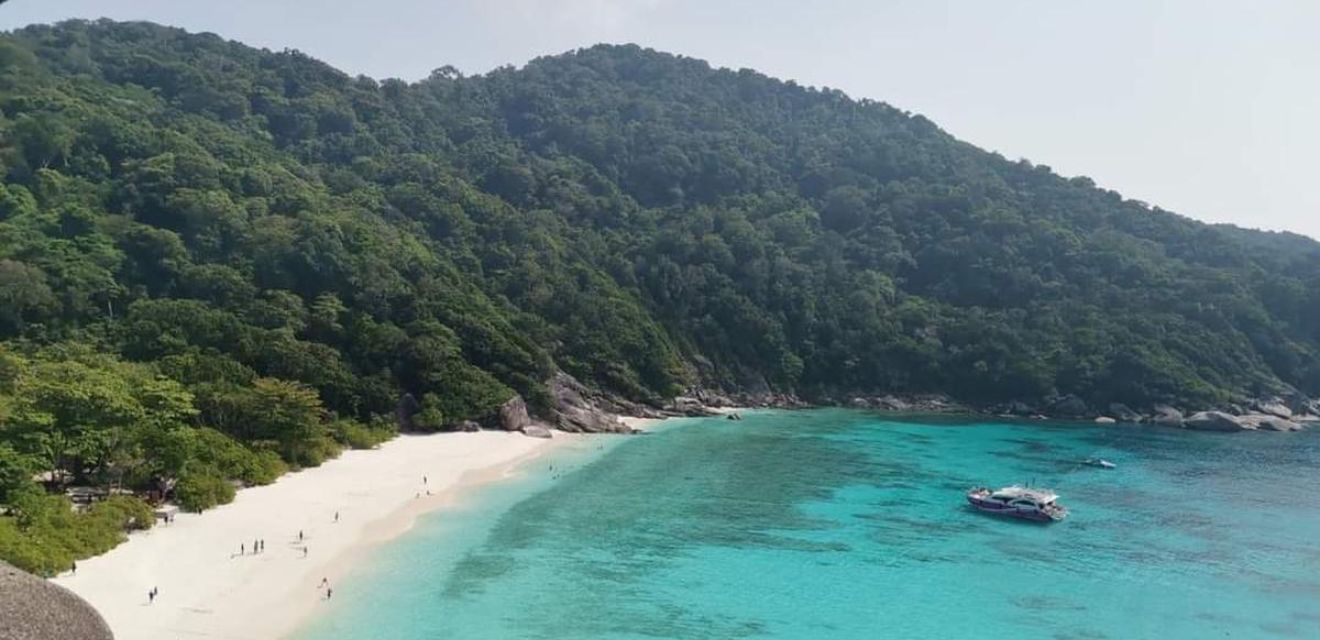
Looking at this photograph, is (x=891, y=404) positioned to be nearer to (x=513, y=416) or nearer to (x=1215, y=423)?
(x=1215, y=423)

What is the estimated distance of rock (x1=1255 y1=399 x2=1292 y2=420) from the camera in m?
72.1

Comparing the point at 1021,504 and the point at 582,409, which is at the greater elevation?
the point at 582,409

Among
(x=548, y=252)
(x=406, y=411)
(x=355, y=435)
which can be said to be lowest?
(x=355, y=435)

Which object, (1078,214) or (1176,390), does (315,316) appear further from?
(1078,214)

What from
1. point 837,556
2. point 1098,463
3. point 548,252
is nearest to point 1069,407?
point 1098,463

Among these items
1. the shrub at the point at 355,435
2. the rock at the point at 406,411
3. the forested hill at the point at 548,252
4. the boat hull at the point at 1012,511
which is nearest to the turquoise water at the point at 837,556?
the boat hull at the point at 1012,511

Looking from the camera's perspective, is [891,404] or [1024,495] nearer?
[1024,495]

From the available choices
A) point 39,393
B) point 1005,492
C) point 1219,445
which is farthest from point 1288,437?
point 39,393

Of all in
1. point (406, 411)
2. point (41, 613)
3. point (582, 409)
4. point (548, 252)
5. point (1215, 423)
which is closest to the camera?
point (41, 613)

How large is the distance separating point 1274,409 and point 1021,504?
173ft

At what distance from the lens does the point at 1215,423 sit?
2687 inches

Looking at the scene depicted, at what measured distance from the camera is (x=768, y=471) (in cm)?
4522

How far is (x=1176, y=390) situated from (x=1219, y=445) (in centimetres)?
1422

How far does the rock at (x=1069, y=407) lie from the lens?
7512 cm
